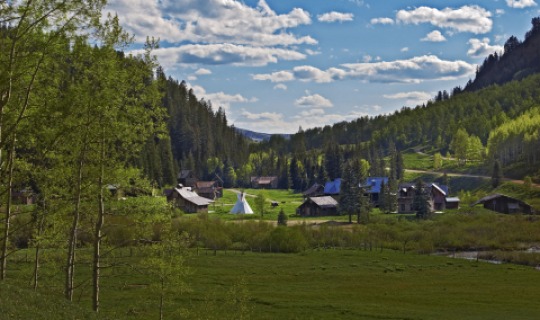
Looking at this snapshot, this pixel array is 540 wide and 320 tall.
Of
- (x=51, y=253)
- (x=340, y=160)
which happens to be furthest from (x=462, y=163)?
(x=51, y=253)

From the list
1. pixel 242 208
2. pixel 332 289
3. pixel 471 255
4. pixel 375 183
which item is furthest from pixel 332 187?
pixel 332 289

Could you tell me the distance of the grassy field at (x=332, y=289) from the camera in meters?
39.5

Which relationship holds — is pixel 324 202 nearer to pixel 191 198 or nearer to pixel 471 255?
pixel 191 198

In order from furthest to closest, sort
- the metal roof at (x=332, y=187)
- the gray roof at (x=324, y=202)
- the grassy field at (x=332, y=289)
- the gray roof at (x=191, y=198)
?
the metal roof at (x=332, y=187), the gray roof at (x=191, y=198), the gray roof at (x=324, y=202), the grassy field at (x=332, y=289)

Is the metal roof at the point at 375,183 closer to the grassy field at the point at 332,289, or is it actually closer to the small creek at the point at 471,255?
the small creek at the point at 471,255

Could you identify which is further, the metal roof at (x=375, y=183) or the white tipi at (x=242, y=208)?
the metal roof at (x=375, y=183)

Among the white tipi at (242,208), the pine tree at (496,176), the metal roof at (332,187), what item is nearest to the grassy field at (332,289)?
the white tipi at (242,208)

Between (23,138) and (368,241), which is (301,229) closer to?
(368,241)

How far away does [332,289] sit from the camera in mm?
49688

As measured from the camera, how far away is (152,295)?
46469mm

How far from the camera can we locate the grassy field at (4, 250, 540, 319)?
130ft

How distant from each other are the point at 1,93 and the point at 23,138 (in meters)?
3.96

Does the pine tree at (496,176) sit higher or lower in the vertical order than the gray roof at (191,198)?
higher

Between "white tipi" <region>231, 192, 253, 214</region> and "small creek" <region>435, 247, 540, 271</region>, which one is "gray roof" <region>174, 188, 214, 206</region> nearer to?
"white tipi" <region>231, 192, 253, 214</region>
